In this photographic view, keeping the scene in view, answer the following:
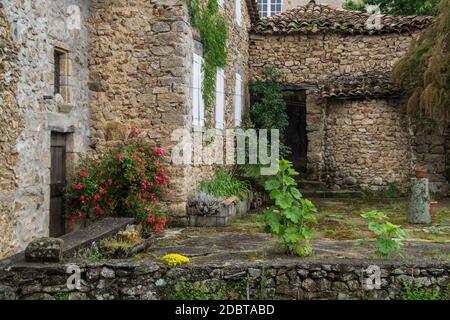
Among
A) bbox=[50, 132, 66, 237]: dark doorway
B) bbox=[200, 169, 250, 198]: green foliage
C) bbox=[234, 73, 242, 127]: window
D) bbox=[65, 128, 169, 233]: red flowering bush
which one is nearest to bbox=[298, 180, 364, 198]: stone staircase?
bbox=[234, 73, 242, 127]: window

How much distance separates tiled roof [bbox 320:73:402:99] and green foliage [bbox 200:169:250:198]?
3904mm

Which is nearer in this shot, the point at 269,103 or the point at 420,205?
the point at 420,205

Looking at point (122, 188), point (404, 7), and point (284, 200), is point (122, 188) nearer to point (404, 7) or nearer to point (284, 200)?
point (284, 200)

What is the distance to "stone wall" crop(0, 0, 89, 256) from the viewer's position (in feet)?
21.4

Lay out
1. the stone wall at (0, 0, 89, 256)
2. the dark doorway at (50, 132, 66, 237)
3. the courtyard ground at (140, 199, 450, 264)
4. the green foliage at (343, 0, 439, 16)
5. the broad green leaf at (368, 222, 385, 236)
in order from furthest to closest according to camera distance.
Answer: the green foliage at (343, 0, 439, 16), the dark doorway at (50, 132, 66, 237), the stone wall at (0, 0, 89, 256), the courtyard ground at (140, 199, 450, 264), the broad green leaf at (368, 222, 385, 236)

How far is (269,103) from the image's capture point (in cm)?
1394

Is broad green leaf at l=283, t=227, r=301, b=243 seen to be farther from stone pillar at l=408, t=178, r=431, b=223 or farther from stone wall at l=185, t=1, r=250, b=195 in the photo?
stone pillar at l=408, t=178, r=431, b=223

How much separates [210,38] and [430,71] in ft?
16.2

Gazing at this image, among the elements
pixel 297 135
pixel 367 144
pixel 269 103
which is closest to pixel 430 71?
pixel 367 144

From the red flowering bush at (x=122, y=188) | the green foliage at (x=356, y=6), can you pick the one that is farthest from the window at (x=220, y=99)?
the green foliage at (x=356, y=6)

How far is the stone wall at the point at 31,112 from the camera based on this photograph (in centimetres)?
652

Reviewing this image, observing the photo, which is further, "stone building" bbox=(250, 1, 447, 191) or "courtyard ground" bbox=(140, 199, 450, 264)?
"stone building" bbox=(250, 1, 447, 191)

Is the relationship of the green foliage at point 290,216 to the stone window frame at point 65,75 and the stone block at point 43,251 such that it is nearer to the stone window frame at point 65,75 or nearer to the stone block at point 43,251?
the stone block at point 43,251

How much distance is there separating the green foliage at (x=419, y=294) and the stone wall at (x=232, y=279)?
0.03 metres
